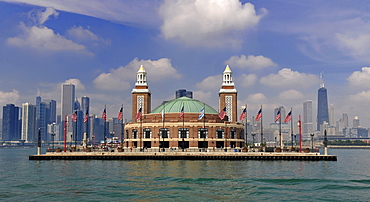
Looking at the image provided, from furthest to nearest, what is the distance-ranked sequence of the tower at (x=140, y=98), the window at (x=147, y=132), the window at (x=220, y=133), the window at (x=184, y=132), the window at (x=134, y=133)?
the tower at (x=140, y=98), the window at (x=134, y=133), the window at (x=147, y=132), the window at (x=220, y=133), the window at (x=184, y=132)

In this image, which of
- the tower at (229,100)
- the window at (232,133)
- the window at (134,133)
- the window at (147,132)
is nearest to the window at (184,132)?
the window at (147,132)

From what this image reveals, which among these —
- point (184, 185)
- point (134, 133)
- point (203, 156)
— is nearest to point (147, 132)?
point (134, 133)

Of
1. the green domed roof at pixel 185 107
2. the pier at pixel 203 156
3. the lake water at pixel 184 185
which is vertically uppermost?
the green domed roof at pixel 185 107

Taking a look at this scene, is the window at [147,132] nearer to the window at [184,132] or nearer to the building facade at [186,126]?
the building facade at [186,126]

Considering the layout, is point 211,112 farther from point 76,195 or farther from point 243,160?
point 76,195

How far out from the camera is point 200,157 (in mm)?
108875

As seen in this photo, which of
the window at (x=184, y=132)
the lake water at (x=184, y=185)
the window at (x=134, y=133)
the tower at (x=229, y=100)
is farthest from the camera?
the tower at (x=229, y=100)

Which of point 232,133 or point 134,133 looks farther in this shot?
point 134,133

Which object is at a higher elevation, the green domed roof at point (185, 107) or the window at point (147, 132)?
the green domed roof at point (185, 107)

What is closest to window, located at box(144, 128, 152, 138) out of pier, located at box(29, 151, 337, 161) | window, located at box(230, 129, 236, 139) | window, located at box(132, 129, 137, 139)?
window, located at box(132, 129, 137, 139)

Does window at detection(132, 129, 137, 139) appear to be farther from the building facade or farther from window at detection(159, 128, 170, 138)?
window at detection(159, 128, 170, 138)

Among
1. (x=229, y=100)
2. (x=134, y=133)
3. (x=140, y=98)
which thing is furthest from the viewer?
(x=140, y=98)

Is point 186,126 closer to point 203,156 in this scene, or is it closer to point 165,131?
point 165,131

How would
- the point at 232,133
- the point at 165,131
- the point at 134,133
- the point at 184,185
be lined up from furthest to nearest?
the point at 134,133 < the point at 232,133 < the point at 165,131 < the point at 184,185
